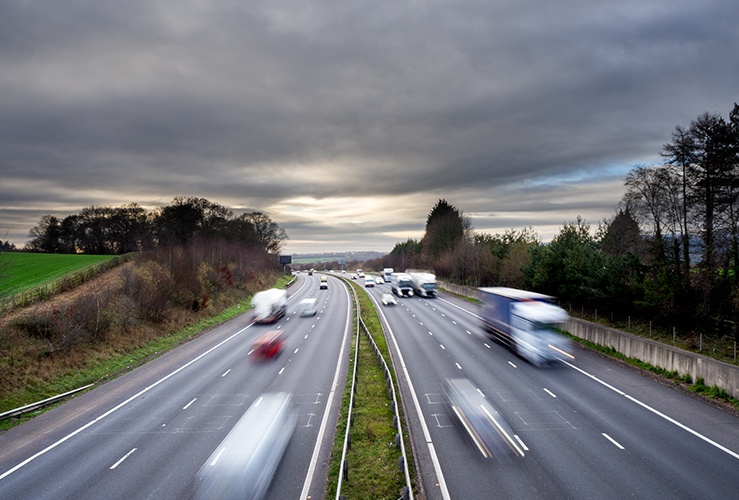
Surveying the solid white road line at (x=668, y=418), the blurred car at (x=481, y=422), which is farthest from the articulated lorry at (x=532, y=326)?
the blurred car at (x=481, y=422)

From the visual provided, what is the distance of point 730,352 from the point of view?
22.1 meters

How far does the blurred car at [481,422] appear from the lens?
13481 mm

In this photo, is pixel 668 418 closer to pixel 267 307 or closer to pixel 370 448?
pixel 370 448

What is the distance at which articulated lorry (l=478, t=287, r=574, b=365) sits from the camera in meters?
23.9

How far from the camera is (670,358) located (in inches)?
827

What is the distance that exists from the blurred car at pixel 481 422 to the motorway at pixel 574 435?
328mm

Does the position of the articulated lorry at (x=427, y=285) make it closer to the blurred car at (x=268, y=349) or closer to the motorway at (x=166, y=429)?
the motorway at (x=166, y=429)

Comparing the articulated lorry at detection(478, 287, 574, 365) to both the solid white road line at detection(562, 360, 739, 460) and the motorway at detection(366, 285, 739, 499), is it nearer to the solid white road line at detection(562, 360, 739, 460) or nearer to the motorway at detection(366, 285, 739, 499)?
the motorway at detection(366, 285, 739, 499)

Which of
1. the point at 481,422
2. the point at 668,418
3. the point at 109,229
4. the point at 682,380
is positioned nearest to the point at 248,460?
the point at 481,422

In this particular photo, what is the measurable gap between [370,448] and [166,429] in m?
8.54

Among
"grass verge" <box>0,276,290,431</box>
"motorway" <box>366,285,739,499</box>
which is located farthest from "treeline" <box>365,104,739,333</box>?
"grass verge" <box>0,276,290,431</box>

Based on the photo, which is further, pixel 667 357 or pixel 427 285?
pixel 427 285

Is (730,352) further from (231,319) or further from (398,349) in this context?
(231,319)

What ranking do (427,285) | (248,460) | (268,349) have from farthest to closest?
1. (427,285)
2. (268,349)
3. (248,460)
